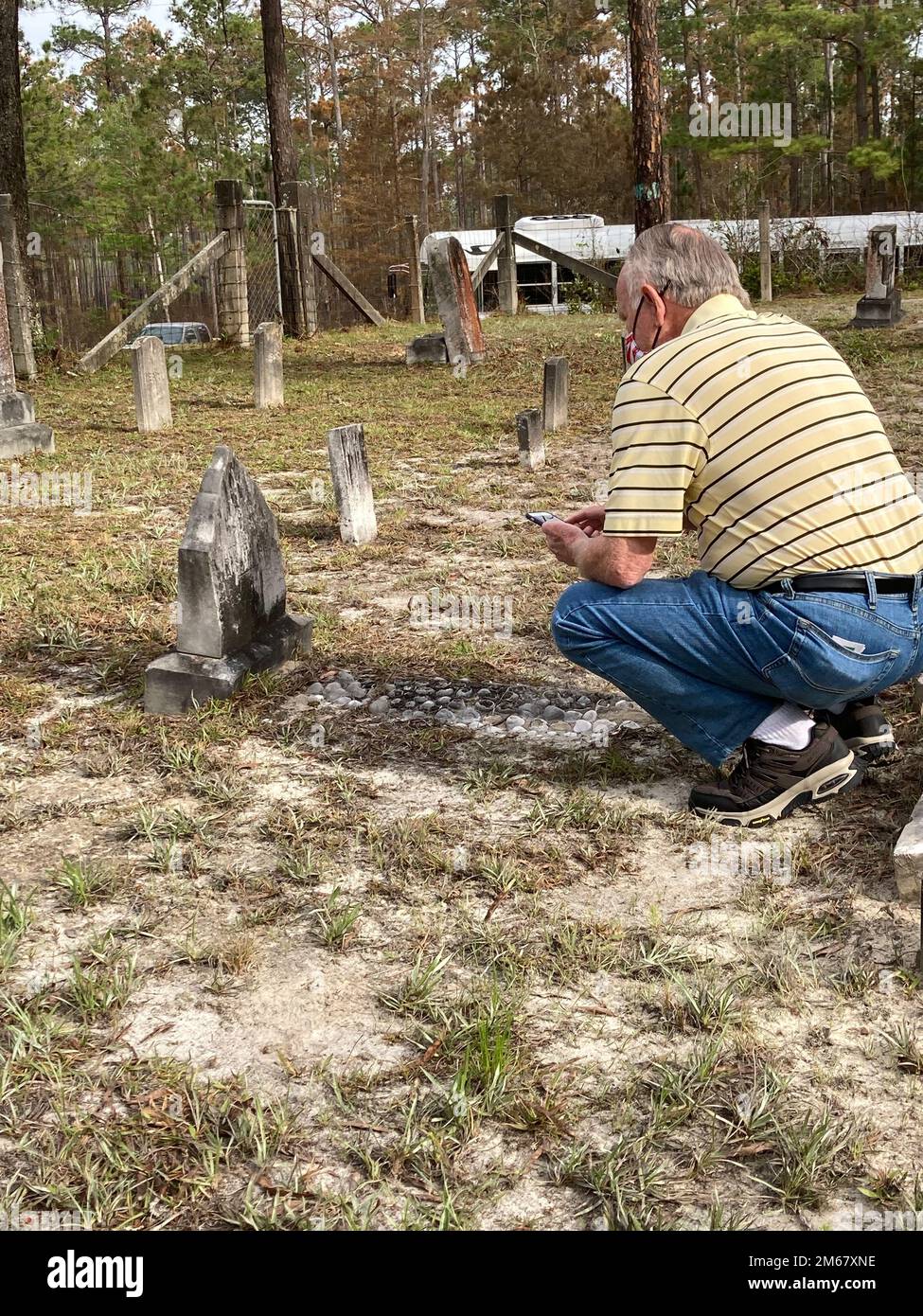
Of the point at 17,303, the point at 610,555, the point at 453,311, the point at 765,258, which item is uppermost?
the point at 765,258

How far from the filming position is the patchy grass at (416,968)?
2.26 metres

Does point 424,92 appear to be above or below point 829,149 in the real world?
above

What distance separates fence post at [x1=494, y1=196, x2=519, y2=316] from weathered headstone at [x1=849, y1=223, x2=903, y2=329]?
6.44m

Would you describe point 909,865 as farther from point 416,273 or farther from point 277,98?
point 416,273

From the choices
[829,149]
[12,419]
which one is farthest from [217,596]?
[829,149]

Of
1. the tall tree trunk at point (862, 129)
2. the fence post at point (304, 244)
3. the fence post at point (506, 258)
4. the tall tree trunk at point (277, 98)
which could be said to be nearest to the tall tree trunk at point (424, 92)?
the tall tree trunk at point (862, 129)

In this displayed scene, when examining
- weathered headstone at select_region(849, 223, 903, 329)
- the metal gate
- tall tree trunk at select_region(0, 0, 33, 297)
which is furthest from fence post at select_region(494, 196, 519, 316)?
tall tree trunk at select_region(0, 0, 33, 297)

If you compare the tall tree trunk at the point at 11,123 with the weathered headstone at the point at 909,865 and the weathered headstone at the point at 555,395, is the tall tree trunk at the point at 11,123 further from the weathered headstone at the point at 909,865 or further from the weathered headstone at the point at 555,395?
the weathered headstone at the point at 909,865

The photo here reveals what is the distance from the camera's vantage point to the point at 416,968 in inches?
115

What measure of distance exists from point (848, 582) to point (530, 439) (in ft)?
18.9

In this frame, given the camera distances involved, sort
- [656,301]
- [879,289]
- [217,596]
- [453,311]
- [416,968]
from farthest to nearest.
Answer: [879,289] < [453,311] < [217,596] < [656,301] < [416,968]

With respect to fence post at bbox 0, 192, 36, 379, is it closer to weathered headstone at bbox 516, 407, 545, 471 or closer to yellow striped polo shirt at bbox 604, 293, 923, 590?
weathered headstone at bbox 516, 407, 545, 471

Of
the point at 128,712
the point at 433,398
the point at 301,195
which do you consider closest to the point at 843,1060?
the point at 128,712

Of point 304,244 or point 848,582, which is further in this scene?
point 304,244
